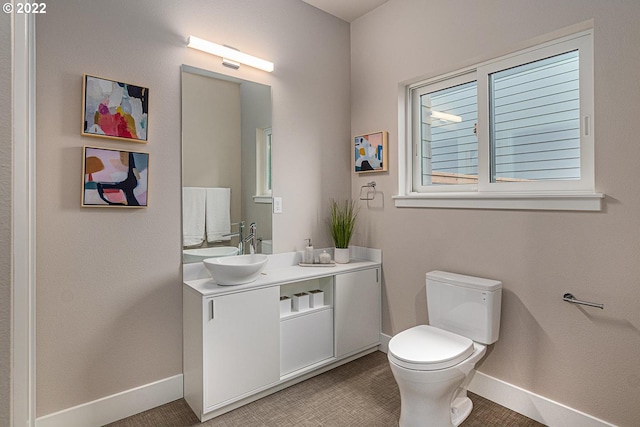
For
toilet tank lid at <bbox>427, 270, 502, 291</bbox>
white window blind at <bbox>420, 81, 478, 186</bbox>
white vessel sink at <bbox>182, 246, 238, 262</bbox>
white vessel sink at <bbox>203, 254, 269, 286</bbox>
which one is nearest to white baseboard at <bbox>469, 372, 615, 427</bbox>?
toilet tank lid at <bbox>427, 270, 502, 291</bbox>

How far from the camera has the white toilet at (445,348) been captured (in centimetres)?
172

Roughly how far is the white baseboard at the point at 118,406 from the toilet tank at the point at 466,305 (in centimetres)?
166

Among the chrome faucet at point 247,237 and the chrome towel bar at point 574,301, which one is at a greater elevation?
the chrome faucet at point 247,237

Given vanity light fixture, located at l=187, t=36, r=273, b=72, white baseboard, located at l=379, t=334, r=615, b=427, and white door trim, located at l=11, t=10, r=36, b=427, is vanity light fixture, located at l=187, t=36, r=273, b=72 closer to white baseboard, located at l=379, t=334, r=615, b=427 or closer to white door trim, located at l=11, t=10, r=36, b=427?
white door trim, located at l=11, t=10, r=36, b=427

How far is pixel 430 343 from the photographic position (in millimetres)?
1899

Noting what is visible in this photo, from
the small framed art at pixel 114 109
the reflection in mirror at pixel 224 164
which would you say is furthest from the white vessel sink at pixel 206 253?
the small framed art at pixel 114 109

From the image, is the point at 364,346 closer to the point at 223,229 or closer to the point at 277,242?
the point at 277,242

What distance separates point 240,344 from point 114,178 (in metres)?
1.17

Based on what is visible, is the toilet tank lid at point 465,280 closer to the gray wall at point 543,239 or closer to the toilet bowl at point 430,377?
the gray wall at point 543,239

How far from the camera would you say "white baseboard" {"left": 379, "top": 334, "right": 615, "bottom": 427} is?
182cm

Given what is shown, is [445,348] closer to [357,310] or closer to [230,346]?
[357,310]

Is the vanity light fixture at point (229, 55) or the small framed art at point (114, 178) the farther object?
the vanity light fixture at point (229, 55)

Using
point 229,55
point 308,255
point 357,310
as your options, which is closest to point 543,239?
point 357,310

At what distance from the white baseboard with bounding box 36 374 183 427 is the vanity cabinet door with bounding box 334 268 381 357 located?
3.62 feet
